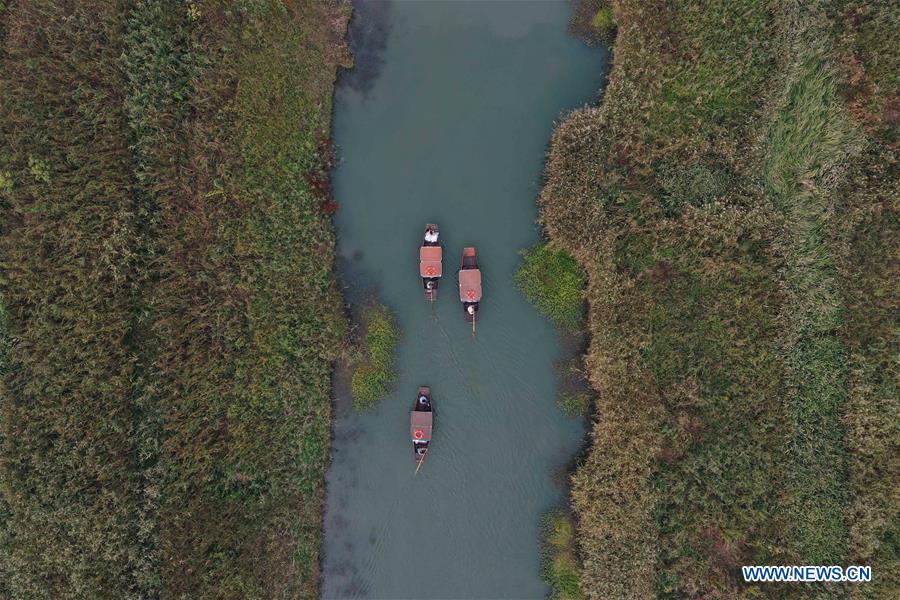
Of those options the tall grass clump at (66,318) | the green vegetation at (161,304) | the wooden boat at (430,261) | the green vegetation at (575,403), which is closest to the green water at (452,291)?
the green vegetation at (575,403)

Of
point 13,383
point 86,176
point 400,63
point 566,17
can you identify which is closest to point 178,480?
point 13,383

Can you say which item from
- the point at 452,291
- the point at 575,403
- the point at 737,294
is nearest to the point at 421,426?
the point at 452,291

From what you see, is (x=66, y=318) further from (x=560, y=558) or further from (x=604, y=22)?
(x=604, y=22)

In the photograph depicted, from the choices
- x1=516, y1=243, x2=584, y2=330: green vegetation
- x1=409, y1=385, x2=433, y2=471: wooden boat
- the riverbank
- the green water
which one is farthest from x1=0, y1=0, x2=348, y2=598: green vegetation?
the riverbank

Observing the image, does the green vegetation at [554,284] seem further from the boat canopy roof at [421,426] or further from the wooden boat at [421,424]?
the boat canopy roof at [421,426]

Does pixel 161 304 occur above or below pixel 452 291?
below

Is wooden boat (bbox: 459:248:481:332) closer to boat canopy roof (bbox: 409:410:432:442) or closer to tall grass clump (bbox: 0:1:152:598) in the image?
boat canopy roof (bbox: 409:410:432:442)
